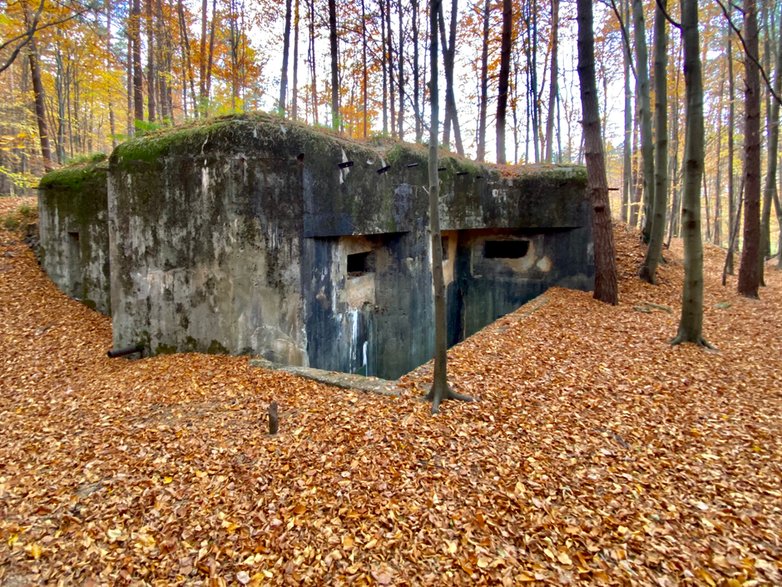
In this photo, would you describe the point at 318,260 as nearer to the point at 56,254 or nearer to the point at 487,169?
the point at 487,169

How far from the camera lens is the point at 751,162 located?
8.37 m

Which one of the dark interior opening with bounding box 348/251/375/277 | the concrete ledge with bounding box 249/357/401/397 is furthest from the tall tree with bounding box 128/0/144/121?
the concrete ledge with bounding box 249/357/401/397

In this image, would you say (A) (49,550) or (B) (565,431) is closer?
(A) (49,550)

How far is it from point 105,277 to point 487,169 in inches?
301

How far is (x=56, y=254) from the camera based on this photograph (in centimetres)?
788

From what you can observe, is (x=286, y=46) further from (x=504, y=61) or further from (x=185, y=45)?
(x=504, y=61)

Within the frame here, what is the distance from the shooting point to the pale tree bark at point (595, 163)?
778 cm

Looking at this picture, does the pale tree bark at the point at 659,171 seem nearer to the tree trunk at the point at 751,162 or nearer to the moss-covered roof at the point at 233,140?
the tree trunk at the point at 751,162

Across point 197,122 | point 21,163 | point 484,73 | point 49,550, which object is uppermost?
point 484,73

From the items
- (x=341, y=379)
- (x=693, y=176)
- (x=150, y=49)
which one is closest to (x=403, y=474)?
(x=341, y=379)

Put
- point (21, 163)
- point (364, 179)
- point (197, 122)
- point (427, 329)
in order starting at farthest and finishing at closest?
1. point (21, 163)
2. point (427, 329)
3. point (364, 179)
4. point (197, 122)

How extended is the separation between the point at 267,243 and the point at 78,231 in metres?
4.91

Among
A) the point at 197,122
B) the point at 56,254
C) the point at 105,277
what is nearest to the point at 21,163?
the point at 56,254

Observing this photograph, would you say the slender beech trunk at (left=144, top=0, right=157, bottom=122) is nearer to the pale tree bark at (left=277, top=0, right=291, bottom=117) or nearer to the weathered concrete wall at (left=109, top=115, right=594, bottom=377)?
the pale tree bark at (left=277, top=0, right=291, bottom=117)
